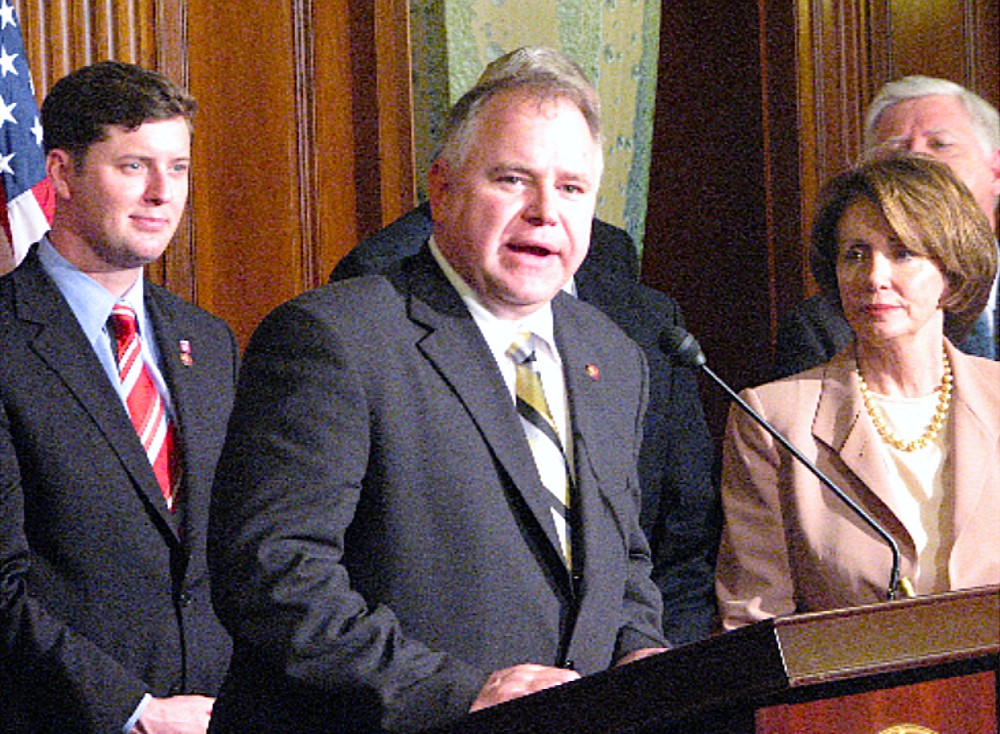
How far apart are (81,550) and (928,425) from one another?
1498 mm

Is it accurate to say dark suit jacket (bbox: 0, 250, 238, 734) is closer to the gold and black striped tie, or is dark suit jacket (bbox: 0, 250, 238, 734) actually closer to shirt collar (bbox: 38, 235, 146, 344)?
shirt collar (bbox: 38, 235, 146, 344)

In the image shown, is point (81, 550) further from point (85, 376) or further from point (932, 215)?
point (932, 215)

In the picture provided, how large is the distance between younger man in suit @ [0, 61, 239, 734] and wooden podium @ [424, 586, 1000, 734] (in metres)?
1.08

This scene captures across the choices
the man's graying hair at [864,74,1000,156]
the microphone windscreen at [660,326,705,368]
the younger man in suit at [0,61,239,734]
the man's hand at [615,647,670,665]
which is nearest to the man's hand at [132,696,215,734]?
the younger man in suit at [0,61,239,734]

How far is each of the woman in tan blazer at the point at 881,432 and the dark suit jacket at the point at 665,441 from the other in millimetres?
234

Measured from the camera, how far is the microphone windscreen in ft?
6.98

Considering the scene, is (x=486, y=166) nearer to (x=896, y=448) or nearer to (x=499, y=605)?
(x=499, y=605)

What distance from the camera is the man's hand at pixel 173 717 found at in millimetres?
2492

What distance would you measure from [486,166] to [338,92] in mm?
1911

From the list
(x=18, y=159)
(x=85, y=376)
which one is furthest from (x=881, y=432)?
(x=18, y=159)

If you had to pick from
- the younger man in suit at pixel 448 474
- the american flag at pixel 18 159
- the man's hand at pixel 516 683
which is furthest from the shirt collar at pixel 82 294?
the man's hand at pixel 516 683

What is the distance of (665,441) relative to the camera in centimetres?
326

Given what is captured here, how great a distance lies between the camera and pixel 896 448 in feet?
9.45

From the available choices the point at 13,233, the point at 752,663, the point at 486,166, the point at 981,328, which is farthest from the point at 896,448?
the point at 13,233
